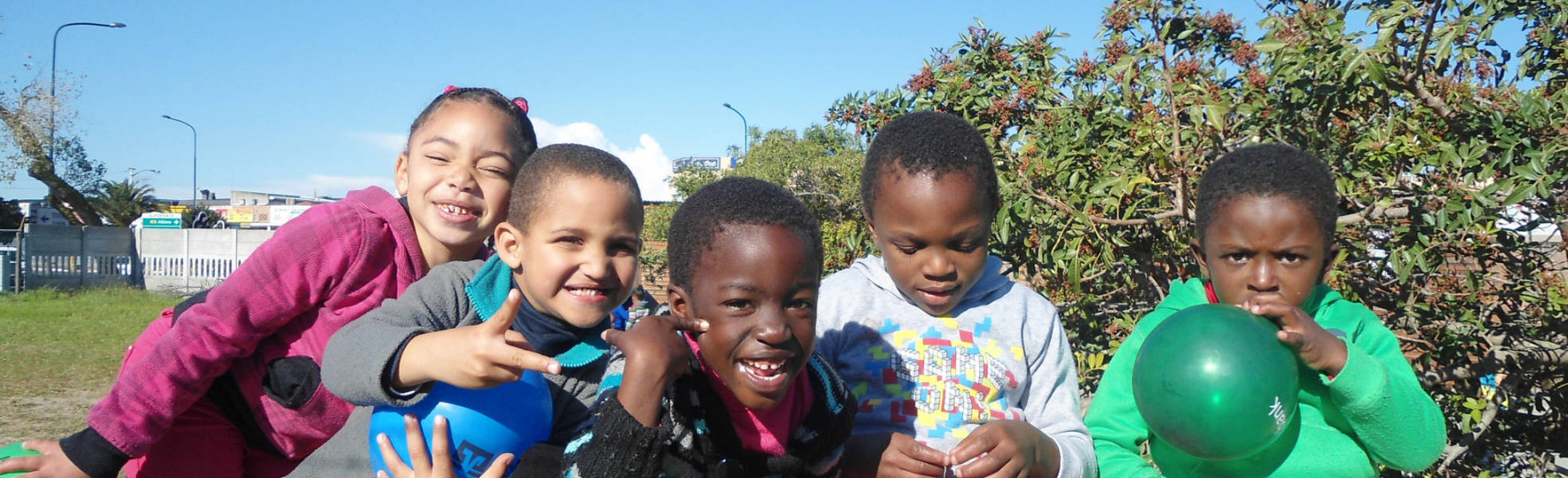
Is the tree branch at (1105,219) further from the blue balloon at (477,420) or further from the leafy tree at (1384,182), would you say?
the blue balloon at (477,420)

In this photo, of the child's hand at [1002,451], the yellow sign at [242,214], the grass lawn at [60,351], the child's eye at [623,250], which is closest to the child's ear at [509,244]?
the child's eye at [623,250]

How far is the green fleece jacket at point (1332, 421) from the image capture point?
202 cm

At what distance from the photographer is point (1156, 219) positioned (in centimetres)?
358

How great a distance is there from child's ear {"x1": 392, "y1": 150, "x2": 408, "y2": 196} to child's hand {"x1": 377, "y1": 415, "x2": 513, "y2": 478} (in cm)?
105

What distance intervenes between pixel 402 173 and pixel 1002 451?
1785mm

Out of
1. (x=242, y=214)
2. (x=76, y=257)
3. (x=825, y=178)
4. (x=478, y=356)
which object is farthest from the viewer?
(x=242, y=214)

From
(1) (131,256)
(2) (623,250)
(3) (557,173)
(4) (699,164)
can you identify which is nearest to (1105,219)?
(2) (623,250)

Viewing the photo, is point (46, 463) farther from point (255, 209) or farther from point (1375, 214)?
point (255, 209)

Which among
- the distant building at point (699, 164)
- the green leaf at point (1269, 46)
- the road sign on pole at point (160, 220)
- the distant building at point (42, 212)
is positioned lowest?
the distant building at point (42, 212)

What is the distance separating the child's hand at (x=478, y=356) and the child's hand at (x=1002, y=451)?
0.79 metres

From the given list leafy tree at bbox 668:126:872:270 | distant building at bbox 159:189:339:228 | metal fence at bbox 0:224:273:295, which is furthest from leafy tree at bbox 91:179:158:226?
leafy tree at bbox 668:126:872:270

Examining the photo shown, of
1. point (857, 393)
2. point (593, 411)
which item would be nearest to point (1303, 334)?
point (857, 393)

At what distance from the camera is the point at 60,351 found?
39.0 feet

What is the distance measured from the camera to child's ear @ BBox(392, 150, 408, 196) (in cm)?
275
